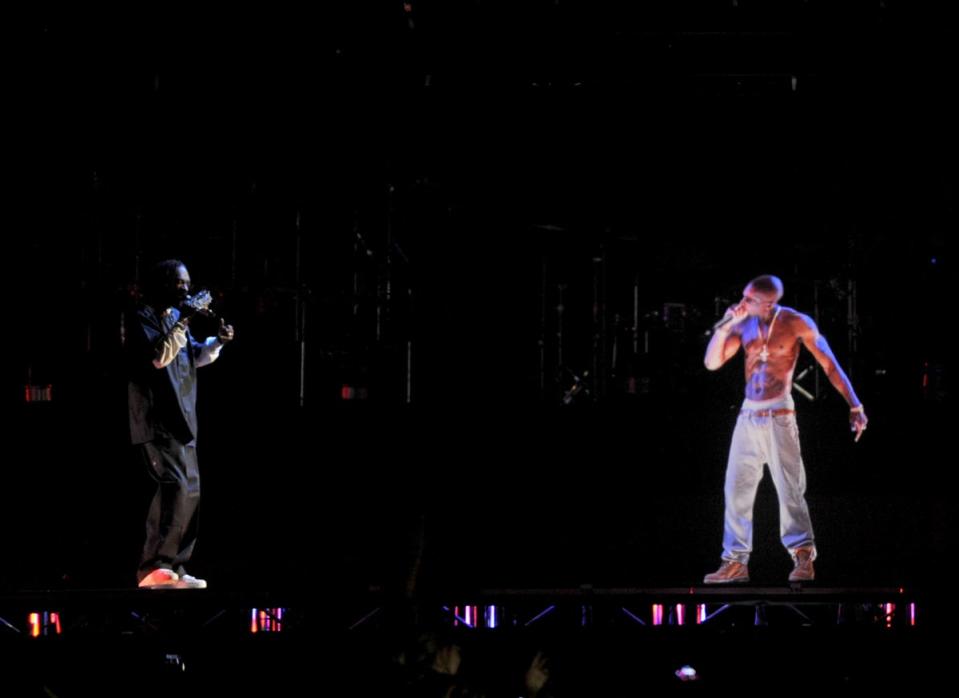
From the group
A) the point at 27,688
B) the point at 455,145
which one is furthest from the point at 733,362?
the point at 27,688

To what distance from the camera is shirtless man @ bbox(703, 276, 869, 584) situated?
623 centimetres

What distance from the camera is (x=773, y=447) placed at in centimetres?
623

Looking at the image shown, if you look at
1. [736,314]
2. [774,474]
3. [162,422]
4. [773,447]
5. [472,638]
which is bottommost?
[472,638]

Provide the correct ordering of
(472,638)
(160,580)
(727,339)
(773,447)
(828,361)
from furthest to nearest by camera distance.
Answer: (727,339) < (828,361) < (773,447) < (160,580) < (472,638)

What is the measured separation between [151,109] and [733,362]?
14.7ft

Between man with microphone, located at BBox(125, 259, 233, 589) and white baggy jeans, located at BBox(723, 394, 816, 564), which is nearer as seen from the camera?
man with microphone, located at BBox(125, 259, 233, 589)

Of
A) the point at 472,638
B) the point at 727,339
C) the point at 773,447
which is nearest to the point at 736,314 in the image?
the point at 727,339

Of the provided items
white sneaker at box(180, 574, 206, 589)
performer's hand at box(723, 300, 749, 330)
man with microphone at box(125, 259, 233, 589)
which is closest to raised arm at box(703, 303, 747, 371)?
performer's hand at box(723, 300, 749, 330)

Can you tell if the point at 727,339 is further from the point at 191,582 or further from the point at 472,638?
the point at 191,582

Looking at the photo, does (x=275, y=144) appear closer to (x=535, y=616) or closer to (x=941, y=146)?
Answer: (x=535, y=616)

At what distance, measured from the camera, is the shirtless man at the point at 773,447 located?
6227mm

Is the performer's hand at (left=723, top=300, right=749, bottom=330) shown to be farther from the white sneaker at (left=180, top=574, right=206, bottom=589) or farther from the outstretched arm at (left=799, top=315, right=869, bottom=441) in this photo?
the white sneaker at (left=180, top=574, right=206, bottom=589)

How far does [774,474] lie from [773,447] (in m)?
0.16

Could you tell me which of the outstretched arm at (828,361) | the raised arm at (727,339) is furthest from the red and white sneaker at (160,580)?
the outstretched arm at (828,361)
